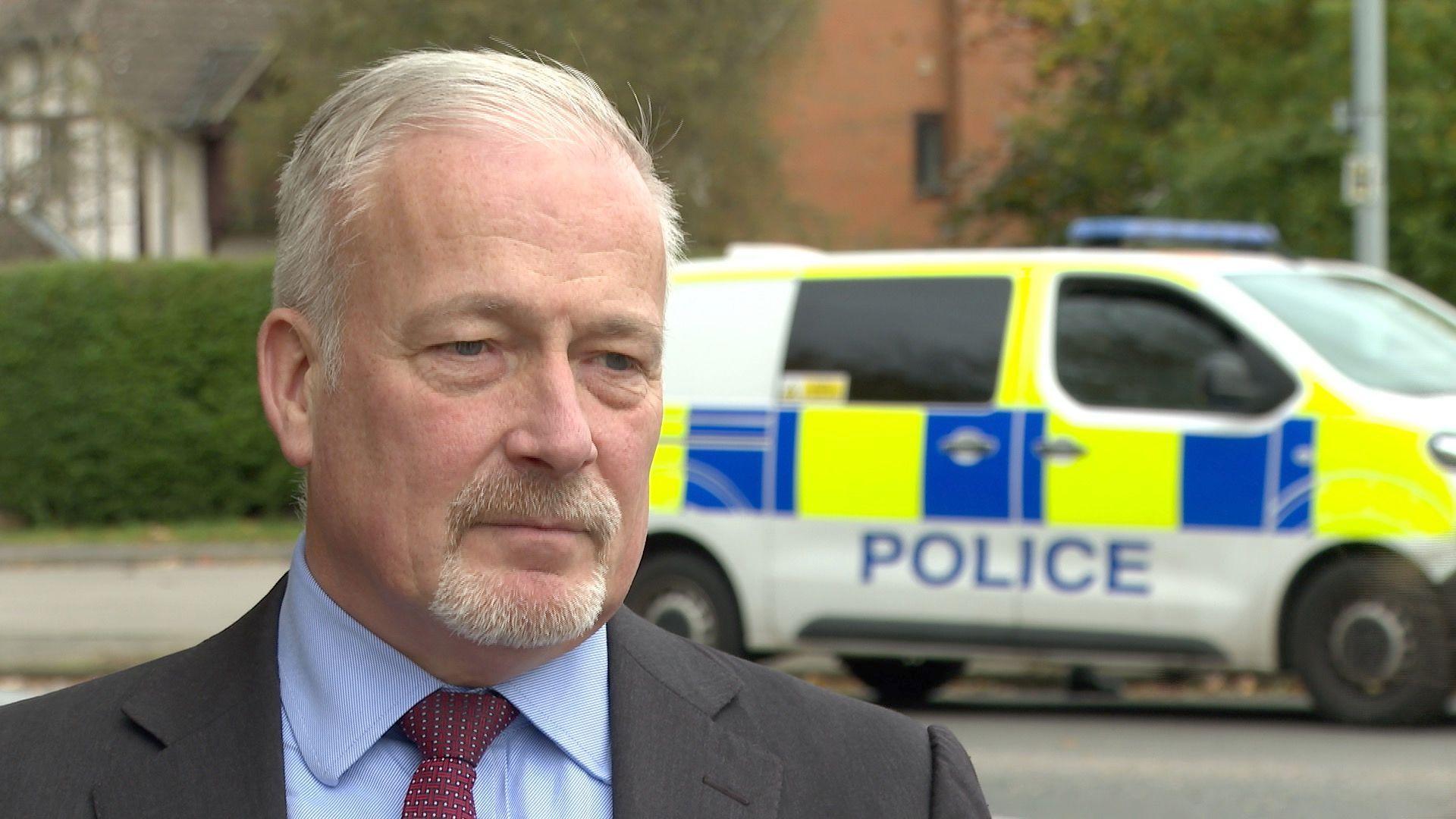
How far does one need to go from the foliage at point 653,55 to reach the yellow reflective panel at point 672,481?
43.5 feet

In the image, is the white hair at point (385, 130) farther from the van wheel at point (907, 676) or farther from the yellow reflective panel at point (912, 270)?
the van wheel at point (907, 676)

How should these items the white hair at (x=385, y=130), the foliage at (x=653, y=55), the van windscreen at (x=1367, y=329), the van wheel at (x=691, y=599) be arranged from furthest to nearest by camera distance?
1. the foliage at (x=653, y=55)
2. the van wheel at (x=691, y=599)
3. the van windscreen at (x=1367, y=329)
4. the white hair at (x=385, y=130)

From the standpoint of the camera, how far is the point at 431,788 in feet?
5.59

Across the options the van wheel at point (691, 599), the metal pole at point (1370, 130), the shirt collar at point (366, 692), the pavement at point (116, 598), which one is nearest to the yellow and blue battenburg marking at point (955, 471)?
the van wheel at point (691, 599)

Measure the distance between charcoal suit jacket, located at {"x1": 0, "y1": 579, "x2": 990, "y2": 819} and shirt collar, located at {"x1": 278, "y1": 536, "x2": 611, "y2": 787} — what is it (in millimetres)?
23

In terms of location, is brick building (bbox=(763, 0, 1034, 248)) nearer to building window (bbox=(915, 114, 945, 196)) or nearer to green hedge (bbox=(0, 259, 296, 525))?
building window (bbox=(915, 114, 945, 196))

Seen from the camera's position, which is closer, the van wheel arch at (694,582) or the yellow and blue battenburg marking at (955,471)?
the yellow and blue battenburg marking at (955,471)

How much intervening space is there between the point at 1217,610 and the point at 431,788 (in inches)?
254

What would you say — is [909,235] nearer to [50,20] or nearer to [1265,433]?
[50,20]

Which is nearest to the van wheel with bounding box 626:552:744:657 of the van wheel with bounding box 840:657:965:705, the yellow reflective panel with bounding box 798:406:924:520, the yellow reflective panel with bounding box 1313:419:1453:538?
the yellow reflective panel with bounding box 798:406:924:520

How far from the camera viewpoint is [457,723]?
1753 mm

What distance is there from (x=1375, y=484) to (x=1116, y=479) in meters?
0.96

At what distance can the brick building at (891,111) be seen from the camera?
30484 mm

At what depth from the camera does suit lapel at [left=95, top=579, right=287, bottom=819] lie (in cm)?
→ 170
